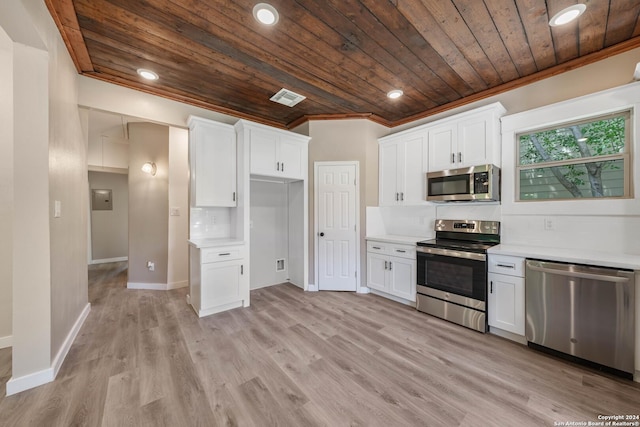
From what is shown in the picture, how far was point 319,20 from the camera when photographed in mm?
1925

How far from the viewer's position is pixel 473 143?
2943 mm

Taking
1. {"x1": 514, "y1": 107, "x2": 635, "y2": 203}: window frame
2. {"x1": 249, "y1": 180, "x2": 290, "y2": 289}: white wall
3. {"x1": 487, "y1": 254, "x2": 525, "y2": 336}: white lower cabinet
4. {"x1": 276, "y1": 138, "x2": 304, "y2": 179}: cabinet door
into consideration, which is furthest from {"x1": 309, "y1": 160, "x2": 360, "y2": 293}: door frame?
{"x1": 514, "y1": 107, "x2": 635, "y2": 203}: window frame

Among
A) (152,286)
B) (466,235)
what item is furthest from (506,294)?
(152,286)

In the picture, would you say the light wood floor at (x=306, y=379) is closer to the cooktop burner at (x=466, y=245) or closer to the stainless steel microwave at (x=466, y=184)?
the cooktop burner at (x=466, y=245)

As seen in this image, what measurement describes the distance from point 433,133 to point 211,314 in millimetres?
3761

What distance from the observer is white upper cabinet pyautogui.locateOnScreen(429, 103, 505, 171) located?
2.82 m

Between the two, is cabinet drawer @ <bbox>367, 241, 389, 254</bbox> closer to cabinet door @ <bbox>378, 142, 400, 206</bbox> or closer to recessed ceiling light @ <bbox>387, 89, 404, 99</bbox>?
cabinet door @ <bbox>378, 142, 400, 206</bbox>

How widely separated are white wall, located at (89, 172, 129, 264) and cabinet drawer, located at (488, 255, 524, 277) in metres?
7.49

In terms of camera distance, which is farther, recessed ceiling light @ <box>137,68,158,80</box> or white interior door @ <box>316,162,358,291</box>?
white interior door @ <box>316,162,358,291</box>

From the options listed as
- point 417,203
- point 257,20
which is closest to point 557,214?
point 417,203

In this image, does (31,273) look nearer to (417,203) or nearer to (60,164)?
(60,164)

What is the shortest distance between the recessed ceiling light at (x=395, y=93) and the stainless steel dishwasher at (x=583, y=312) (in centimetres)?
240

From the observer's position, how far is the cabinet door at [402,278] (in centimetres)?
317

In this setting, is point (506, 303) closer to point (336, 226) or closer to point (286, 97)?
point (336, 226)
